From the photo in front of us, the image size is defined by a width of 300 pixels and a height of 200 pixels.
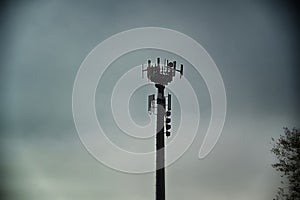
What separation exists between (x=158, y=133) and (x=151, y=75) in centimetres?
261

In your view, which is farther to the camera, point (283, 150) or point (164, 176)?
point (164, 176)

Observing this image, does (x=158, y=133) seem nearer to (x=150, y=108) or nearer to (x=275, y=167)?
(x=150, y=108)

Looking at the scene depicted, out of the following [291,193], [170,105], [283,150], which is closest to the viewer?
[291,193]

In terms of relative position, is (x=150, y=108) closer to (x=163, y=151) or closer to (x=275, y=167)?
(x=163, y=151)

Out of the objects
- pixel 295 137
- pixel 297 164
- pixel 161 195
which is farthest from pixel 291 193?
pixel 161 195

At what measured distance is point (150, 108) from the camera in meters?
19.3

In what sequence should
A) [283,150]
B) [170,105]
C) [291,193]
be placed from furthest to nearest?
[170,105], [283,150], [291,193]

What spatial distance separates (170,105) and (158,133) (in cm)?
148

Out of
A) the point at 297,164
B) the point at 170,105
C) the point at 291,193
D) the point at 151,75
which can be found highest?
the point at 151,75

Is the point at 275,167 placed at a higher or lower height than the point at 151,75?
lower

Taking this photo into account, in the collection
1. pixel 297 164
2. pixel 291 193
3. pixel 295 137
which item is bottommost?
pixel 291 193

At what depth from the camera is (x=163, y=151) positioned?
19.4 m

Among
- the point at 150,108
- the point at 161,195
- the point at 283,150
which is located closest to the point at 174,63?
the point at 150,108

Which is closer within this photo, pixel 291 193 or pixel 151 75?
pixel 291 193
